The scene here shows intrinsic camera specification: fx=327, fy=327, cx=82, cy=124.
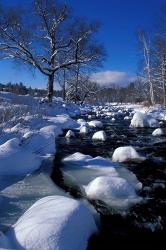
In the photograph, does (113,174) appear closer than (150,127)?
Yes

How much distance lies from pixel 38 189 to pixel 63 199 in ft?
4.08

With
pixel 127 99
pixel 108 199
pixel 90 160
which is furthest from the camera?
pixel 127 99

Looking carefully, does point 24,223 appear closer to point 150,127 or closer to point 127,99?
point 150,127

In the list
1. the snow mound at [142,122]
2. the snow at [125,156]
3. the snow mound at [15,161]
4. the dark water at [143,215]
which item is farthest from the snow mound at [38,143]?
the snow mound at [142,122]

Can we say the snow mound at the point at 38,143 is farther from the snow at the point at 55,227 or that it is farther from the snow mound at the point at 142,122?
the snow mound at the point at 142,122

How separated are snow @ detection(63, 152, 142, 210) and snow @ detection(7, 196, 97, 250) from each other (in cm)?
98

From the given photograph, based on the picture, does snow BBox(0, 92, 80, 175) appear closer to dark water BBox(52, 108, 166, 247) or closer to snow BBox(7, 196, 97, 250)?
dark water BBox(52, 108, 166, 247)

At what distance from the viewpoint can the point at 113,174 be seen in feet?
17.6

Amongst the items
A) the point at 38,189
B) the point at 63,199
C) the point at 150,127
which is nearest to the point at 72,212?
the point at 63,199

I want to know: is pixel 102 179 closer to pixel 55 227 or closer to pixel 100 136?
pixel 55 227

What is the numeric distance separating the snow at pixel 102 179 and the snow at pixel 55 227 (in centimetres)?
98

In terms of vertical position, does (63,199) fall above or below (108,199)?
above

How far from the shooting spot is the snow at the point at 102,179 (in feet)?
14.2

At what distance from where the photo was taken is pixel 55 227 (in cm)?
289
